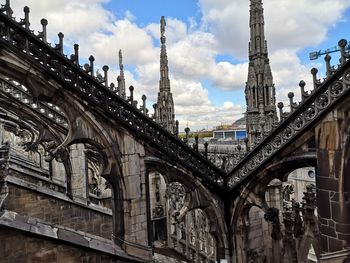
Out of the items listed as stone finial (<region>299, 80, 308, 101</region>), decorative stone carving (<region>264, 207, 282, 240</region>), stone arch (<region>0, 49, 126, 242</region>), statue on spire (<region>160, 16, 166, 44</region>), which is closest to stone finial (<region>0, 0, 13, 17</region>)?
stone arch (<region>0, 49, 126, 242</region>)

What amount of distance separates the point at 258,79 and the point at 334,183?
10.1 meters

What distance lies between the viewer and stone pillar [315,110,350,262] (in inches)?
251

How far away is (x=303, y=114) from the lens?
22.6 feet

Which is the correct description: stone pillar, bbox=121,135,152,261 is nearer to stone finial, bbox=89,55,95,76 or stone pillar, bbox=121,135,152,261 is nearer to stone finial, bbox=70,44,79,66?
stone finial, bbox=89,55,95,76

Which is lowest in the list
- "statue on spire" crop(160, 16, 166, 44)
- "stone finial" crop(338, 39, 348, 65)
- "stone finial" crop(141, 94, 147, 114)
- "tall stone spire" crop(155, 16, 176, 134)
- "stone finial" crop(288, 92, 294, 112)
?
"stone finial" crop(288, 92, 294, 112)

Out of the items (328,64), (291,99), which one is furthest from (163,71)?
(328,64)

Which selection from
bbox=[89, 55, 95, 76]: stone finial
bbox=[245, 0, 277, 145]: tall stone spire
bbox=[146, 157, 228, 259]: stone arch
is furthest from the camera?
bbox=[245, 0, 277, 145]: tall stone spire

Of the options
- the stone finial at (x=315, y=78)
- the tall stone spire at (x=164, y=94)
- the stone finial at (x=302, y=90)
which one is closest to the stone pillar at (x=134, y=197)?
the stone finial at (x=302, y=90)

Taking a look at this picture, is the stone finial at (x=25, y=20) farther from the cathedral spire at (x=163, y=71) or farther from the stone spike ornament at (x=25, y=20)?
the cathedral spire at (x=163, y=71)

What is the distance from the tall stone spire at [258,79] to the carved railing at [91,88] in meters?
8.02

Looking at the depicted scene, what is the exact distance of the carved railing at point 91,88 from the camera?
6.67 m

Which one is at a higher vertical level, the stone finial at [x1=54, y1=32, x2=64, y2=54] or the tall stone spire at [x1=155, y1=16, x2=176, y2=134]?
the tall stone spire at [x1=155, y1=16, x2=176, y2=134]

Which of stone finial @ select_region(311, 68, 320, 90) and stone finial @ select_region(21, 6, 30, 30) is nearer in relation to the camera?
stone finial @ select_region(311, 68, 320, 90)

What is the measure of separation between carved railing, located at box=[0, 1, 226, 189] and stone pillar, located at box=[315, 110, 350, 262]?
2547mm
